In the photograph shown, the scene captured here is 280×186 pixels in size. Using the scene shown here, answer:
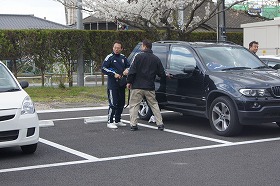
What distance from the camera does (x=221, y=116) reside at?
374 inches

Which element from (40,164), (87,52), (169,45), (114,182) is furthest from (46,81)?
(114,182)

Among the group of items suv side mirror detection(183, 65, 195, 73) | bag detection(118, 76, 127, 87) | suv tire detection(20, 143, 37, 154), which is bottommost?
suv tire detection(20, 143, 37, 154)

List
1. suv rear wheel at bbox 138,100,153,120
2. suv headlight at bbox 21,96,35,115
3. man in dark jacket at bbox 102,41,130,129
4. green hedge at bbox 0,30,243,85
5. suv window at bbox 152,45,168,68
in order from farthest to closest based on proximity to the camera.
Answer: green hedge at bbox 0,30,243,85 → suv rear wheel at bbox 138,100,153,120 → suv window at bbox 152,45,168,68 → man in dark jacket at bbox 102,41,130,129 → suv headlight at bbox 21,96,35,115

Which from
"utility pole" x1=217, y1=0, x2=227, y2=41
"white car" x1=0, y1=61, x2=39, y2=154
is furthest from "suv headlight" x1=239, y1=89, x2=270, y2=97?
"utility pole" x1=217, y1=0, x2=227, y2=41

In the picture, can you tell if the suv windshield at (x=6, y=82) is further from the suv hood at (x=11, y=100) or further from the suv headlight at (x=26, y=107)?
the suv headlight at (x=26, y=107)

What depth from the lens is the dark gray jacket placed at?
32.7ft

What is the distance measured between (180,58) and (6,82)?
12.0 ft

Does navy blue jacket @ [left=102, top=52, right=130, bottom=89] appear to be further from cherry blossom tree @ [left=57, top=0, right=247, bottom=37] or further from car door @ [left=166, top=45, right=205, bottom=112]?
cherry blossom tree @ [left=57, top=0, right=247, bottom=37]

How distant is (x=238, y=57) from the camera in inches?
416

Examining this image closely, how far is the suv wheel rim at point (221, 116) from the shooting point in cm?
941

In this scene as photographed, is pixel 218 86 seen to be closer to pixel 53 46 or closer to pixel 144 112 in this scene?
pixel 144 112

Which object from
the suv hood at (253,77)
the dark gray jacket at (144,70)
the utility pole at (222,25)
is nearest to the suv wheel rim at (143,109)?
the dark gray jacket at (144,70)

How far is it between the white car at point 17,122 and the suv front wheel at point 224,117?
332 centimetres

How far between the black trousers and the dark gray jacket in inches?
19.8
